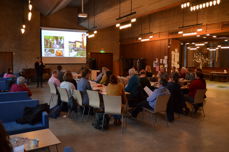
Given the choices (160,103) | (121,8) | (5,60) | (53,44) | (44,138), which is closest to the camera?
(44,138)

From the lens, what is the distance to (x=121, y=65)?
18016 millimetres

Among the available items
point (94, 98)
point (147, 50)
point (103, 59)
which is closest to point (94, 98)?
point (94, 98)

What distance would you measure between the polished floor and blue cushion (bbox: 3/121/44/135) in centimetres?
62

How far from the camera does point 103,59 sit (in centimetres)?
1755

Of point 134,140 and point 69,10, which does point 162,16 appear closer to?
point 69,10

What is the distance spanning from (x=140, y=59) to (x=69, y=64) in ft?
18.5

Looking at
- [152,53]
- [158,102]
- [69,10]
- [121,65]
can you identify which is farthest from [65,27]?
[158,102]

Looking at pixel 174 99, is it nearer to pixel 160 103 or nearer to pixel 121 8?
pixel 160 103

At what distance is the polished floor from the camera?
3885mm

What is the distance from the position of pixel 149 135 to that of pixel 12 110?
303 centimetres

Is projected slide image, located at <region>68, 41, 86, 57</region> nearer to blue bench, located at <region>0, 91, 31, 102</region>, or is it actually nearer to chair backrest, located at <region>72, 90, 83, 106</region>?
chair backrest, located at <region>72, 90, 83, 106</region>

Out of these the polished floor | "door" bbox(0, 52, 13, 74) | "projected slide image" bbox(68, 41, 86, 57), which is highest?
"projected slide image" bbox(68, 41, 86, 57)

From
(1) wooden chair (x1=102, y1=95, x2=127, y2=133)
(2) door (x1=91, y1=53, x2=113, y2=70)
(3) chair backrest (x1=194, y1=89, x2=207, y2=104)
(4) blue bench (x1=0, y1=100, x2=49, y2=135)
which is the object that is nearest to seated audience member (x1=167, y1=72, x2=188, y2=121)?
(3) chair backrest (x1=194, y1=89, x2=207, y2=104)

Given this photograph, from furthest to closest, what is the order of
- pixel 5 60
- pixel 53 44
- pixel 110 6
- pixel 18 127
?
pixel 53 44 < pixel 5 60 < pixel 110 6 < pixel 18 127
